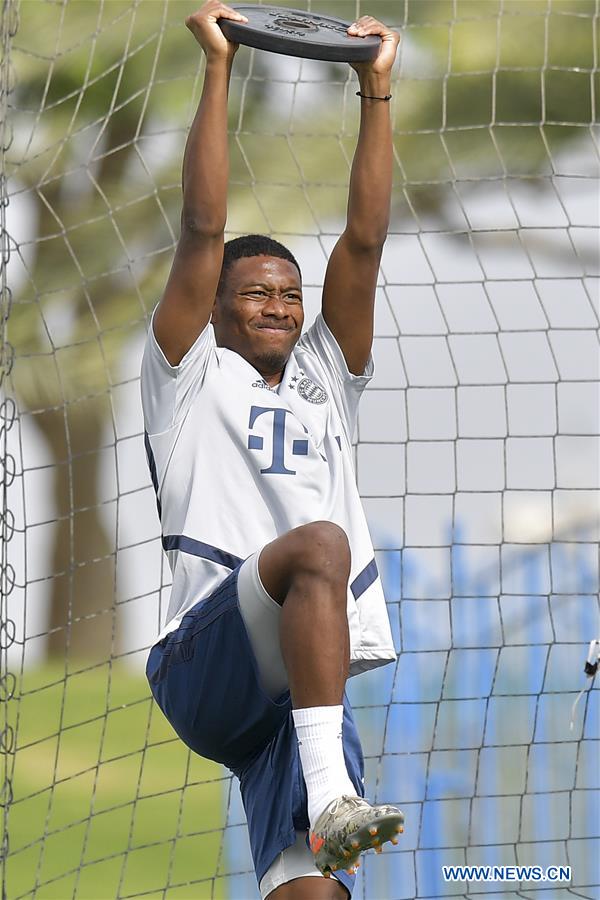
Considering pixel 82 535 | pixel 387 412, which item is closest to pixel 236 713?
pixel 387 412

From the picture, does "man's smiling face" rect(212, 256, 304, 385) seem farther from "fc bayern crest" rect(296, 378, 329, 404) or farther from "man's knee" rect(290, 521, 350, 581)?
"man's knee" rect(290, 521, 350, 581)

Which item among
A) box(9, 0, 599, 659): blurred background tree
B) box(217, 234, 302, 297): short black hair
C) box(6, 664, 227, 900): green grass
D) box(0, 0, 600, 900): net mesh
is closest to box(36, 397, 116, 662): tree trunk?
box(0, 0, 600, 900): net mesh

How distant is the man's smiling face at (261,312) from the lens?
302cm

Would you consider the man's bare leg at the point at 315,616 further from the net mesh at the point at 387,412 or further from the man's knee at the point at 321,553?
the net mesh at the point at 387,412

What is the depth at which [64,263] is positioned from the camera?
9766 mm

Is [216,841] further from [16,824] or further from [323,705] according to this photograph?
[323,705]

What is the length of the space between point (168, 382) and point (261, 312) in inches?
11.3

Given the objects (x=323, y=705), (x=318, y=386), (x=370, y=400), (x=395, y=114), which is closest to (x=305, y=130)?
(x=395, y=114)

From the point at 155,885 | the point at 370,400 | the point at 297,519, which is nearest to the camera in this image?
the point at 297,519

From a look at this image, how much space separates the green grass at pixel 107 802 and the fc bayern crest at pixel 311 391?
223 cm

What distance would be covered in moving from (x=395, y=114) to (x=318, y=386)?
6.58 m

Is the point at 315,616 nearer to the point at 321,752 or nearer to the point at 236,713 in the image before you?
the point at 321,752

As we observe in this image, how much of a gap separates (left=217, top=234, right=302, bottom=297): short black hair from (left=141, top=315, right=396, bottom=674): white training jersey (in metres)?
0.23

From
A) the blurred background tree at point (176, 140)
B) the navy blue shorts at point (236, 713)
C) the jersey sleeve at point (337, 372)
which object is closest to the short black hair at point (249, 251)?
the jersey sleeve at point (337, 372)
